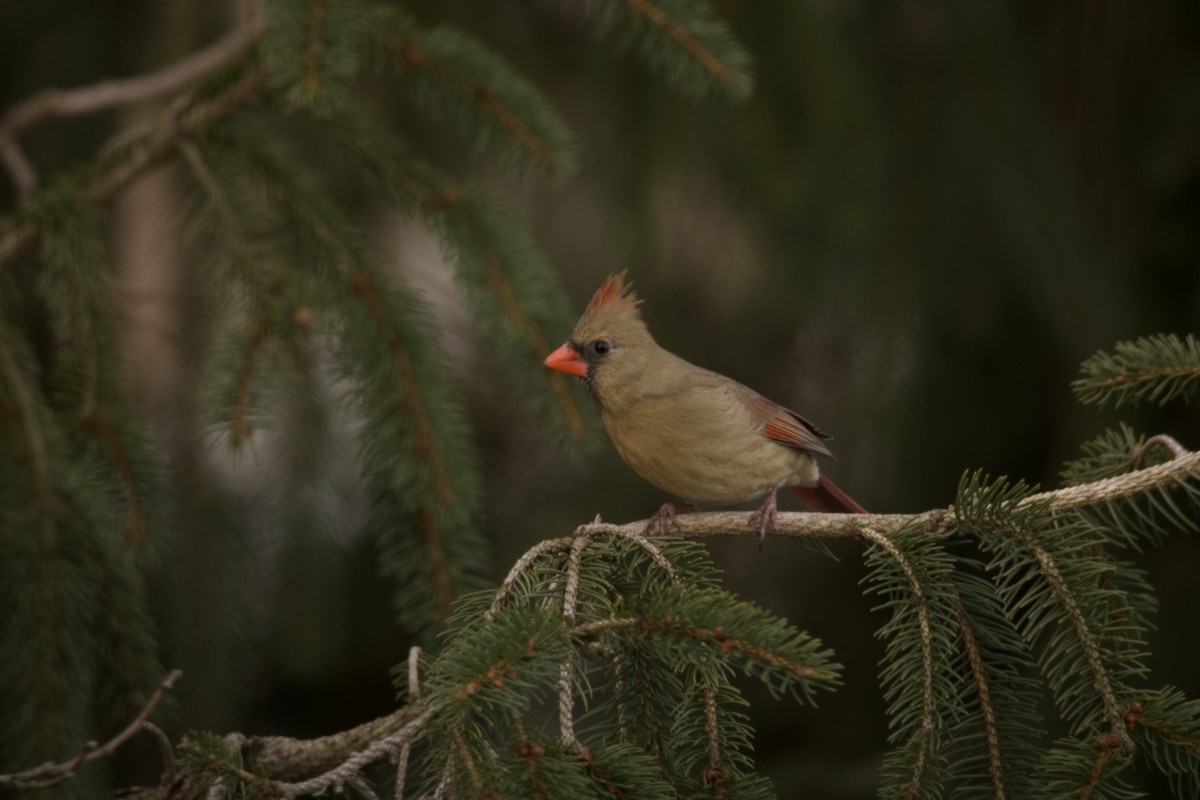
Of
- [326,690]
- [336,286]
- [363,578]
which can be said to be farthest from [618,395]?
[326,690]

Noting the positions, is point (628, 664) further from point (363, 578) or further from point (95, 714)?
point (363, 578)

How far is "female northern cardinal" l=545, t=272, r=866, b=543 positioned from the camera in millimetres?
3268

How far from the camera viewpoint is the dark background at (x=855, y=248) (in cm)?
383

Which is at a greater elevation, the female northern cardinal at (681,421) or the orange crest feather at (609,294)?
the orange crest feather at (609,294)

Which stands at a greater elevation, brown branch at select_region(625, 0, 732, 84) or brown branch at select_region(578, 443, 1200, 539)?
brown branch at select_region(625, 0, 732, 84)

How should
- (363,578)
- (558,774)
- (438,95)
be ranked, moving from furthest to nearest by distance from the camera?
(363,578) → (438,95) → (558,774)

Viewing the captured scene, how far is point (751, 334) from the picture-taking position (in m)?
4.82

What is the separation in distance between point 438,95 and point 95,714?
1.82 metres

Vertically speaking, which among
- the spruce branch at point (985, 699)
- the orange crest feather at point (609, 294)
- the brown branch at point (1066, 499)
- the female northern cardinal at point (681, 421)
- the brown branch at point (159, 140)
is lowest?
the spruce branch at point (985, 699)

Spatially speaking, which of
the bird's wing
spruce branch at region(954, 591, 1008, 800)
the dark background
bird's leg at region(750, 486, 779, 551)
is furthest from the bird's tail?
spruce branch at region(954, 591, 1008, 800)

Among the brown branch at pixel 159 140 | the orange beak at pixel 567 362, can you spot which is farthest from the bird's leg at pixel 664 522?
the brown branch at pixel 159 140

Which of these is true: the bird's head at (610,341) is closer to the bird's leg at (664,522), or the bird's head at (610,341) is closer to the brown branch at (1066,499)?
the bird's leg at (664,522)

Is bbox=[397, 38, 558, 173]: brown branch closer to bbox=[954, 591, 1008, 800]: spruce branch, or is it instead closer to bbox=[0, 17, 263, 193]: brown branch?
bbox=[0, 17, 263, 193]: brown branch

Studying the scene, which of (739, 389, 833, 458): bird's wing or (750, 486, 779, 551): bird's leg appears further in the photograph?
(739, 389, 833, 458): bird's wing
